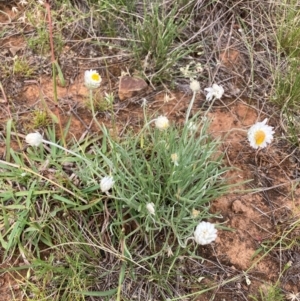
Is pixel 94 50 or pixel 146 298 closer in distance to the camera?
pixel 146 298

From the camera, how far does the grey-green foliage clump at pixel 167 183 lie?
1646 millimetres

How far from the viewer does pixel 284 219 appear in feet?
5.99

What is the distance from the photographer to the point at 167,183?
5.48ft

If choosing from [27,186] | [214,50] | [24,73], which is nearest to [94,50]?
[24,73]

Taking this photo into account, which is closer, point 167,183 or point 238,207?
point 167,183

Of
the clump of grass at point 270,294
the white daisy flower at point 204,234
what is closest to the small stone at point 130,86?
the white daisy flower at point 204,234

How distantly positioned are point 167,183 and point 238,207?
12.5 inches


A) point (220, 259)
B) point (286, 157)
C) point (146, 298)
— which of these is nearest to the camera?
point (146, 298)

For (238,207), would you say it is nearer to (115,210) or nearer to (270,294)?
(270,294)

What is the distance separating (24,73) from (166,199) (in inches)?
32.2

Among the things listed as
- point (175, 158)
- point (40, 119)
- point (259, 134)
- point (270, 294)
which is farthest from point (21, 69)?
point (270, 294)

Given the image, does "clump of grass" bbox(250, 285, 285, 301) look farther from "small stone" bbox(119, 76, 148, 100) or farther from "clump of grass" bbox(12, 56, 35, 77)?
"clump of grass" bbox(12, 56, 35, 77)

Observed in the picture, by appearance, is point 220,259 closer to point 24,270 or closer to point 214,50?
point 24,270

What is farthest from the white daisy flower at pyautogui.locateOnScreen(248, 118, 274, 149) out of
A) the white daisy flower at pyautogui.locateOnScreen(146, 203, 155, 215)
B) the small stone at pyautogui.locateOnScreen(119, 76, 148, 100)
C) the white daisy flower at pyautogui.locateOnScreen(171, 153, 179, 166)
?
the small stone at pyautogui.locateOnScreen(119, 76, 148, 100)
